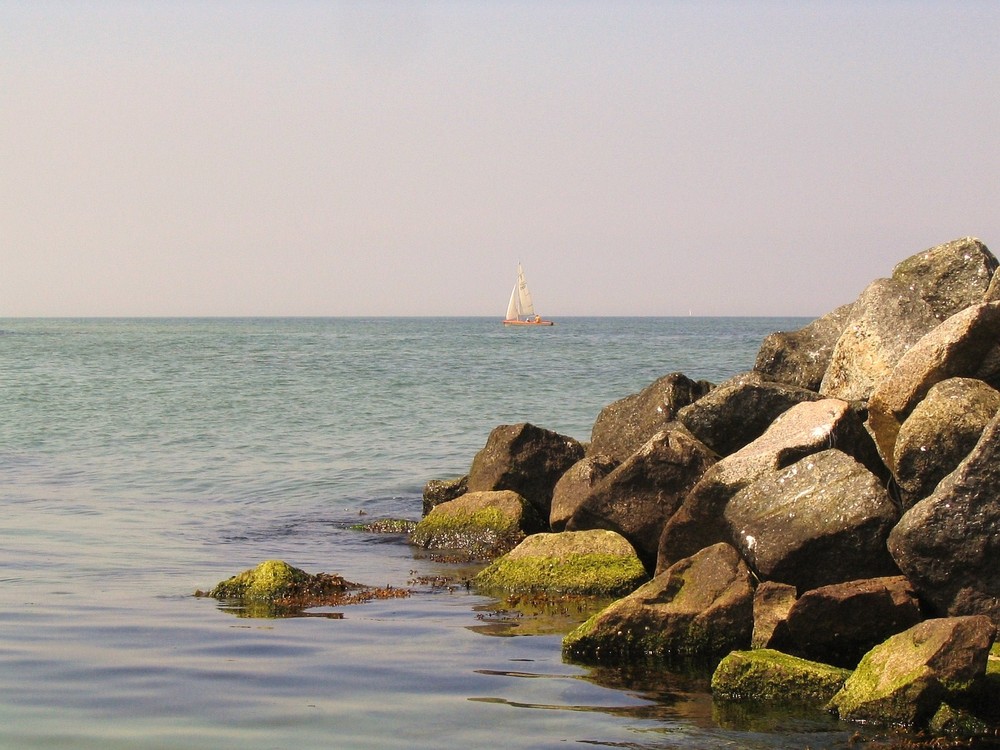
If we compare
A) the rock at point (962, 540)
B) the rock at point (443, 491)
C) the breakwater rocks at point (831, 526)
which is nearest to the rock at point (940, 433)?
the breakwater rocks at point (831, 526)

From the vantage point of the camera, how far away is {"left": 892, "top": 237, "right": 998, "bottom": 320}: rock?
14570mm

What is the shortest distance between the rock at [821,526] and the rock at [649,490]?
6.63 feet

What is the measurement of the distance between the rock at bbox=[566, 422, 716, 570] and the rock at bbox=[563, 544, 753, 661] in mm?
2835

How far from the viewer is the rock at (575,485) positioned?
14.1 m

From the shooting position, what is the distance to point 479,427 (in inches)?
1201

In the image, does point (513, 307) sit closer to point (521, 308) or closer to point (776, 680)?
point (521, 308)

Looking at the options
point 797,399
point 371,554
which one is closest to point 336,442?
point 371,554

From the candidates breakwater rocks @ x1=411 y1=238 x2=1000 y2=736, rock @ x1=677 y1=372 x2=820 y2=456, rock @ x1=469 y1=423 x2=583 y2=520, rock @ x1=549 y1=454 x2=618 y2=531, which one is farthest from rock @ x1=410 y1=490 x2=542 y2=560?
rock @ x1=677 y1=372 x2=820 y2=456

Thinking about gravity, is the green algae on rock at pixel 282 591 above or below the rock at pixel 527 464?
below

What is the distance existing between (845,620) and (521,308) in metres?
136

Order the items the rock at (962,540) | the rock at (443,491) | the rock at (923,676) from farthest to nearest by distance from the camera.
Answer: the rock at (443,491), the rock at (962,540), the rock at (923,676)

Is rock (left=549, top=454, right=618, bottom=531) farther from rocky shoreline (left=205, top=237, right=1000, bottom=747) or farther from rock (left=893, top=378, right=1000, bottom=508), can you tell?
rock (left=893, top=378, right=1000, bottom=508)

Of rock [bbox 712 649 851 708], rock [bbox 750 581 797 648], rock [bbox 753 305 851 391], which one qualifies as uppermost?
rock [bbox 753 305 851 391]

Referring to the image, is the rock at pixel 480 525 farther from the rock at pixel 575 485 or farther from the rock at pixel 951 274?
the rock at pixel 951 274
